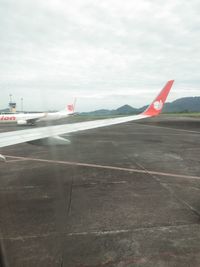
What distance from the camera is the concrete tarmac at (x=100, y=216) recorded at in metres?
4.25

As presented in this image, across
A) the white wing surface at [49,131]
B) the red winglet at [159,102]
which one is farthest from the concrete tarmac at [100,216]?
the red winglet at [159,102]

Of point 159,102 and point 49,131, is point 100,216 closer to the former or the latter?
point 49,131

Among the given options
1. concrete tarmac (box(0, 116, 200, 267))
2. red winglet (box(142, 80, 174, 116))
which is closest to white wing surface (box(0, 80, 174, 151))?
red winglet (box(142, 80, 174, 116))

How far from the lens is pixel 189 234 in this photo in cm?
490

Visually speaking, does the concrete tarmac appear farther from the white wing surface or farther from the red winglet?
the red winglet

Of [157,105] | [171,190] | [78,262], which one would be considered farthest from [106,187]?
[157,105]

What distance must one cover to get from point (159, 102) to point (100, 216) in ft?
27.4

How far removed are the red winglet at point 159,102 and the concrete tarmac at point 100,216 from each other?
126 inches

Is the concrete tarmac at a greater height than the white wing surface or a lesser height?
lesser

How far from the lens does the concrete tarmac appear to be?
425 cm

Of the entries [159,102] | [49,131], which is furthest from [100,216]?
[159,102]

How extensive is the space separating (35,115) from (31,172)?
1267 inches

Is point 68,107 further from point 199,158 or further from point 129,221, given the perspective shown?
point 129,221

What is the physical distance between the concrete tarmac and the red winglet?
3199 mm
